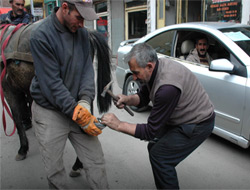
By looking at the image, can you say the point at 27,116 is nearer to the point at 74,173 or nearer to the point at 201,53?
the point at 74,173

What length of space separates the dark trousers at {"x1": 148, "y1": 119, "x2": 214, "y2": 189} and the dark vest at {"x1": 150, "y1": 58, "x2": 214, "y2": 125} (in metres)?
0.07

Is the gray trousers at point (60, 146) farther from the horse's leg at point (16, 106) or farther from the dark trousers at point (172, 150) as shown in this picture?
the horse's leg at point (16, 106)

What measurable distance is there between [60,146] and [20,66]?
48.2 inches

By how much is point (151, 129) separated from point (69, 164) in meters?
1.63

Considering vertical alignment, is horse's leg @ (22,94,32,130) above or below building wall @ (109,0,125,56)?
below

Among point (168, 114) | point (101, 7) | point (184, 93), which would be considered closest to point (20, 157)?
point (168, 114)

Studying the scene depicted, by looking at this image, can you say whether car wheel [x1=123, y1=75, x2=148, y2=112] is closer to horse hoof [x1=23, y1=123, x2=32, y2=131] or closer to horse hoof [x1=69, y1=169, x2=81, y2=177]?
horse hoof [x1=23, y1=123, x2=32, y2=131]

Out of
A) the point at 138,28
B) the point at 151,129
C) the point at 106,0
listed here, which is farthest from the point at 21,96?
the point at 106,0

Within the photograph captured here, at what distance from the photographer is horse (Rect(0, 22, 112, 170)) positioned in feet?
8.95

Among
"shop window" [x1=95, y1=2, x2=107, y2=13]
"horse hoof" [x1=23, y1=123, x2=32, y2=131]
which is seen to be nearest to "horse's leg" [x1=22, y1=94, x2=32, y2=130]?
"horse hoof" [x1=23, y1=123, x2=32, y2=131]

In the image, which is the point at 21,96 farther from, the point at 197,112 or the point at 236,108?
the point at 236,108

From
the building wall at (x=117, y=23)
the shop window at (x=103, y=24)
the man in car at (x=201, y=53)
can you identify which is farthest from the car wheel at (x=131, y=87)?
the shop window at (x=103, y=24)

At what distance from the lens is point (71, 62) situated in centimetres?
194

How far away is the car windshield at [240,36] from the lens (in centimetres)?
317
